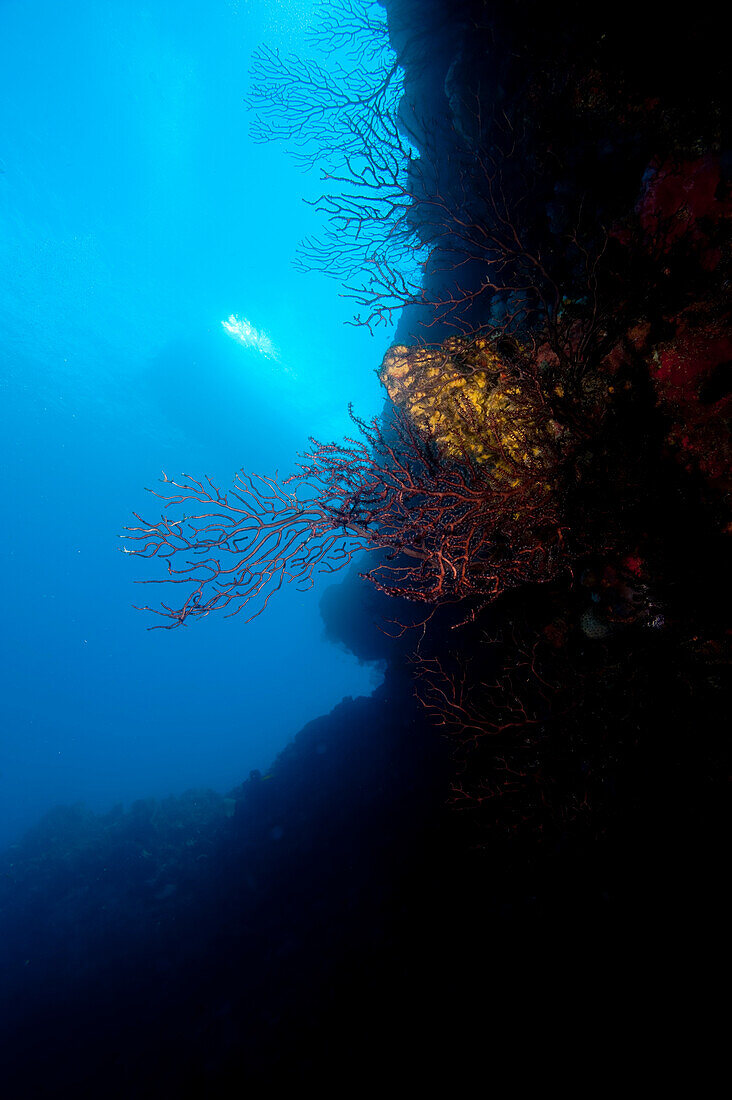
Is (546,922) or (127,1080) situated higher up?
(127,1080)

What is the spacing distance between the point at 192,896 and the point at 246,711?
92.4m

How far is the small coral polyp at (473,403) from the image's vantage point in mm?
3930

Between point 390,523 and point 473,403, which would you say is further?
point 473,403

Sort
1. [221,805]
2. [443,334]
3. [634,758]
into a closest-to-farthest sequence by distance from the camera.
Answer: [634,758] → [443,334] → [221,805]

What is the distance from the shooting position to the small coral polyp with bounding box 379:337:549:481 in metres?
3.93

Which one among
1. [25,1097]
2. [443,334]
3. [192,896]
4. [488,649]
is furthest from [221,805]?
[443,334]

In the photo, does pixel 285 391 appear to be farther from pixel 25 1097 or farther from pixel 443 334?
pixel 25 1097

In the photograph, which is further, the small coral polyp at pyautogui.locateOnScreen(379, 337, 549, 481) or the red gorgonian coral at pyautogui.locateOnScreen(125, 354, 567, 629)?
the small coral polyp at pyautogui.locateOnScreen(379, 337, 549, 481)

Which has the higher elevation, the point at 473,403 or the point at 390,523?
the point at 473,403

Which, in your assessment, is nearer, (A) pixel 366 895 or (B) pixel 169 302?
(A) pixel 366 895

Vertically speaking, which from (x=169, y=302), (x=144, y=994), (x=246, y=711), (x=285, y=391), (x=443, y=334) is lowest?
(x=144, y=994)

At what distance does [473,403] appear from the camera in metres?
4.68

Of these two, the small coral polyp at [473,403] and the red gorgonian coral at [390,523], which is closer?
the red gorgonian coral at [390,523]

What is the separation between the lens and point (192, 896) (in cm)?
1284
